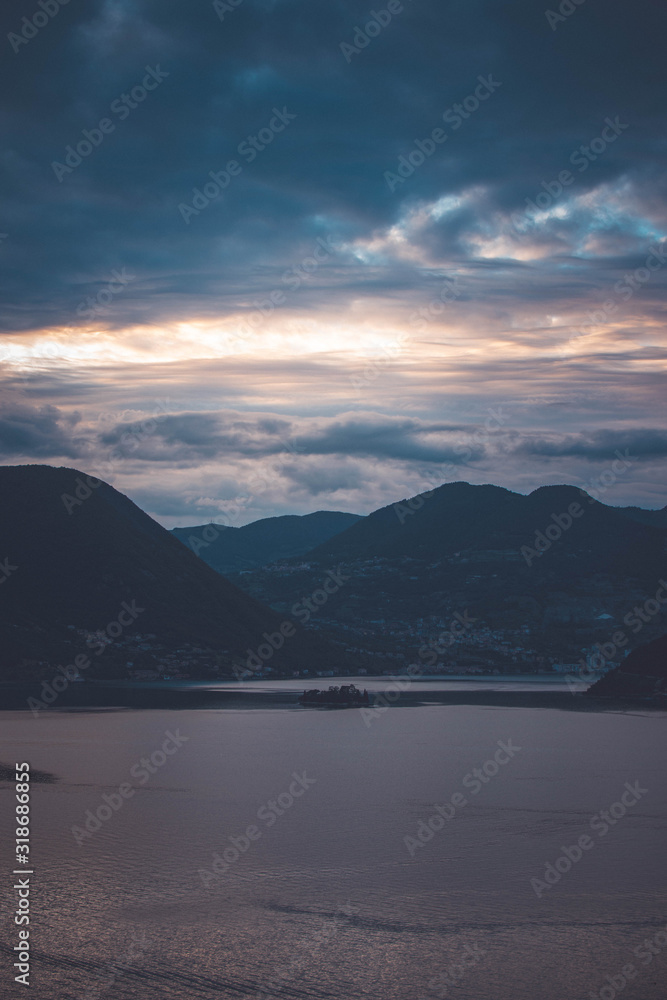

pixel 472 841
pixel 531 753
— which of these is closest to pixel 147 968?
pixel 472 841

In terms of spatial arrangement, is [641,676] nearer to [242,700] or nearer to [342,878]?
[242,700]

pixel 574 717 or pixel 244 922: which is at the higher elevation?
pixel 244 922

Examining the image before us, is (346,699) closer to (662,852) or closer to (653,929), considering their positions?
(662,852)

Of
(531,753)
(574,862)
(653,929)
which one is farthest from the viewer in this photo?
(531,753)

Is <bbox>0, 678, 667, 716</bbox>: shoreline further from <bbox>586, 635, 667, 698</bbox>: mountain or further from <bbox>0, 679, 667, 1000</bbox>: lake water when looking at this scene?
<bbox>0, 679, 667, 1000</bbox>: lake water

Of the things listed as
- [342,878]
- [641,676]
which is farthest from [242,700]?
[342,878]

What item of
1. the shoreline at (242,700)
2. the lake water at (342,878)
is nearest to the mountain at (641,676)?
the shoreline at (242,700)
